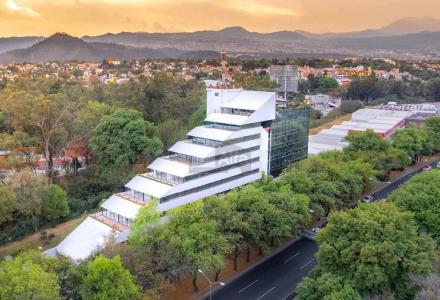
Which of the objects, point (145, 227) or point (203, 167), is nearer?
point (145, 227)

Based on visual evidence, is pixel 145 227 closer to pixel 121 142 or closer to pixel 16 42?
pixel 121 142

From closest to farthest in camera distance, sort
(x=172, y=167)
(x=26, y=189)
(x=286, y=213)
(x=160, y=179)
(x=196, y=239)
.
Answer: (x=196, y=239), (x=286, y=213), (x=26, y=189), (x=172, y=167), (x=160, y=179)

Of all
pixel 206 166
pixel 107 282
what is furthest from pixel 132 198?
pixel 107 282

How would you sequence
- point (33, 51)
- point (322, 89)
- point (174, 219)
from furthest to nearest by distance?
1. point (33, 51)
2. point (322, 89)
3. point (174, 219)

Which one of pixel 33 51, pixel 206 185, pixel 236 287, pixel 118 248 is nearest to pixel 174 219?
pixel 118 248

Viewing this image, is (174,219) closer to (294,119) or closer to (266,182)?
(266,182)

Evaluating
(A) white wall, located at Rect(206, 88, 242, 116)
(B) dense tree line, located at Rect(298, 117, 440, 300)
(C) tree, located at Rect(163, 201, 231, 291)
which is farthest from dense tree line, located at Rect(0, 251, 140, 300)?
(A) white wall, located at Rect(206, 88, 242, 116)
